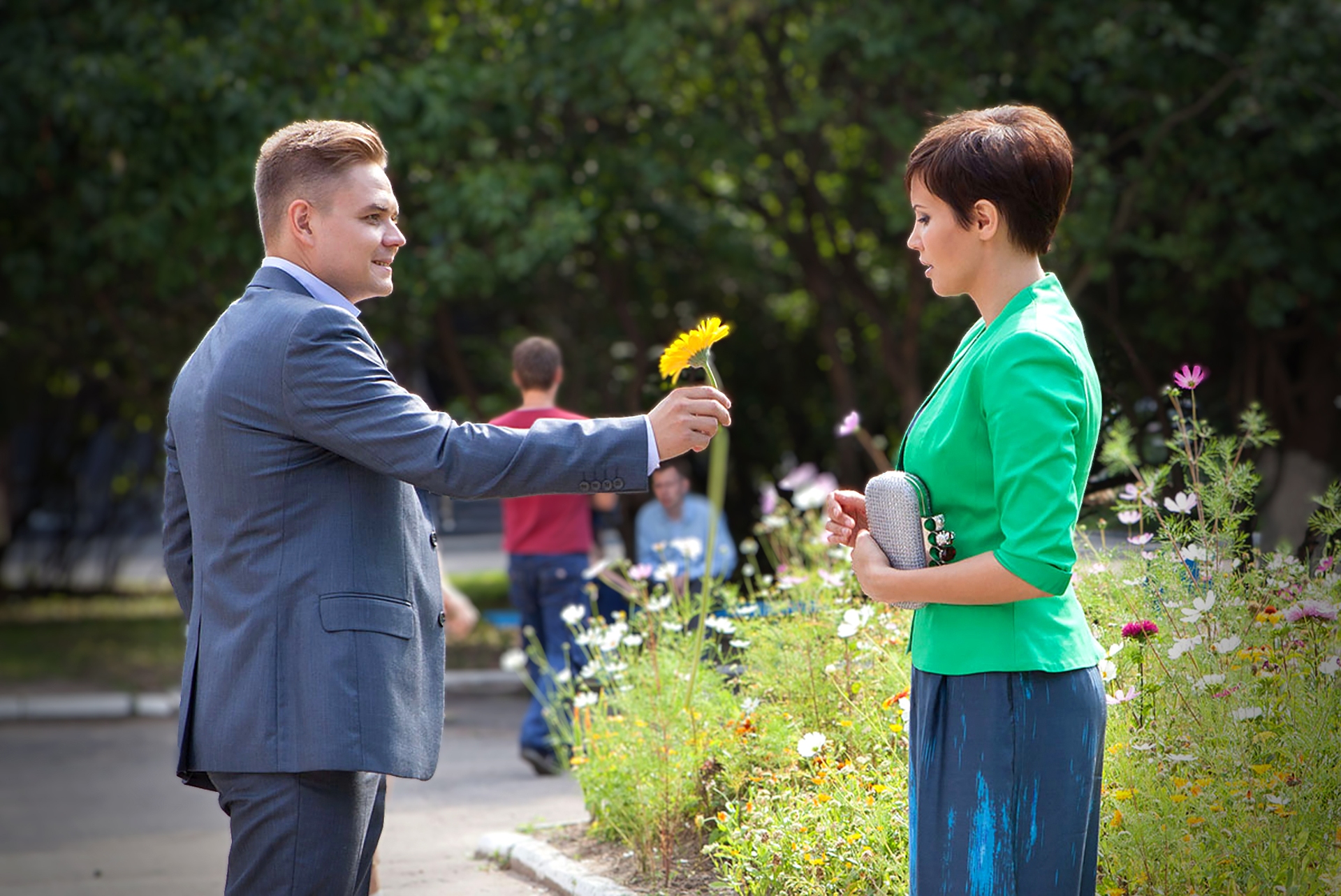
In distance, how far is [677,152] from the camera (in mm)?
11781

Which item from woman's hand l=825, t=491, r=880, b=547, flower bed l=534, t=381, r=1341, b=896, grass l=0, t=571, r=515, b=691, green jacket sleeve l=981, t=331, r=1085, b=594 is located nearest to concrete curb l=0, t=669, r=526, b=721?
grass l=0, t=571, r=515, b=691

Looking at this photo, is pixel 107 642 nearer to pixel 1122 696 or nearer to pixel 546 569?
pixel 546 569

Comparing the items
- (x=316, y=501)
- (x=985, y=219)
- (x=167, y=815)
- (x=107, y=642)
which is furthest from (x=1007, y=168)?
(x=107, y=642)

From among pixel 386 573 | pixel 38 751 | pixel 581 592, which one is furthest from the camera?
pixel 38 751

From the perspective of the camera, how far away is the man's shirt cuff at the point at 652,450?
8.68 feet

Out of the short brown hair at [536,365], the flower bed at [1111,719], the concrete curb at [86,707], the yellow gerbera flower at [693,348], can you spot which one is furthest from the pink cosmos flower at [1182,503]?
the concrete curb at [86,707]

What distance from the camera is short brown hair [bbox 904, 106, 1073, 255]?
2238 millimetres

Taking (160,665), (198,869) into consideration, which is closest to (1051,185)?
(198,869)

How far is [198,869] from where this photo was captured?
588cm

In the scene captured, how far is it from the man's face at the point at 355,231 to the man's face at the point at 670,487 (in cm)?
541

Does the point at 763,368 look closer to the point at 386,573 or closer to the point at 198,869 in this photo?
the point at 198,869

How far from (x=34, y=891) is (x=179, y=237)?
692 cm

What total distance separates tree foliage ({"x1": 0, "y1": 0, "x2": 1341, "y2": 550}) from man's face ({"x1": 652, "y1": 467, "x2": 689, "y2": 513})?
2965 millimetres

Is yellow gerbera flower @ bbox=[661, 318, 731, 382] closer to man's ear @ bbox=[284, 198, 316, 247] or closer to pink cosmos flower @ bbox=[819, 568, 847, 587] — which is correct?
man's ear @ bbox=[284, 198, 316, 247]
